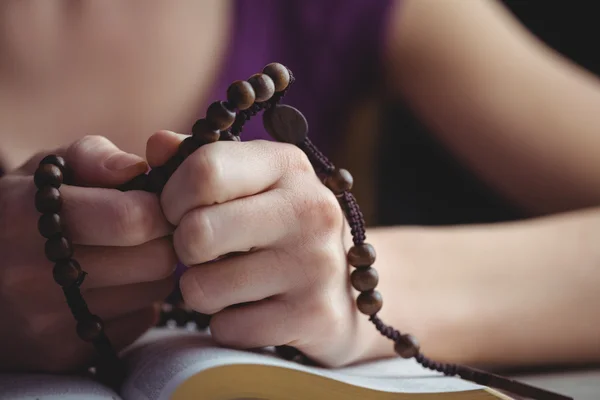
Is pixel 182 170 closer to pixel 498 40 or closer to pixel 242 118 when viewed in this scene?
pixel 242 118

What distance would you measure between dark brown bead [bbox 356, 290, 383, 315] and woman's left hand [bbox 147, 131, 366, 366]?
1 centimetres

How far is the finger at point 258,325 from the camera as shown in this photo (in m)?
0.38

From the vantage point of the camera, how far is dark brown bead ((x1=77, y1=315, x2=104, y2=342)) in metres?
0.39

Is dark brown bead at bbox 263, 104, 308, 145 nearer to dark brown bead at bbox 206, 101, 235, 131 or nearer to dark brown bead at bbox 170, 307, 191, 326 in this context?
dark brown bead at bbox 206, 101, 235, 131

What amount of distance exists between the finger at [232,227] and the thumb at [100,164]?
5 centimetres

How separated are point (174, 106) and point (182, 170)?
0.32m

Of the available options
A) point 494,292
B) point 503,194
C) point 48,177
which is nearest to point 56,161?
point 48,177

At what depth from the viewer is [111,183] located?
382 mm

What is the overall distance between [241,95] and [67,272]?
0.48 ft

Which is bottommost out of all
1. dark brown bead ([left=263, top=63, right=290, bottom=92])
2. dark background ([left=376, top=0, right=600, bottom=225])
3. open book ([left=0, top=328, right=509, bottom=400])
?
open book ([left=0, top=328, right=509, bottom=400])

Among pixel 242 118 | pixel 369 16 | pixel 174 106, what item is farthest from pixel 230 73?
pixel 242 118

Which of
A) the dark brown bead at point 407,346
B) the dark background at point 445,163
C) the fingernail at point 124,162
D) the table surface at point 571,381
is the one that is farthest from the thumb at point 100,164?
the dark background at point 445,163

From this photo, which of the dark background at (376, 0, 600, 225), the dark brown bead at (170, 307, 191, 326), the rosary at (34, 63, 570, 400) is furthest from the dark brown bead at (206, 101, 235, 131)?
the dark background at (376, 0, 600, 225)

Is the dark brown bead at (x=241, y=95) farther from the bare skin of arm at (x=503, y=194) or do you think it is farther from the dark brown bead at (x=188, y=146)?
the bare skin of arm at (x=503, y=194)
